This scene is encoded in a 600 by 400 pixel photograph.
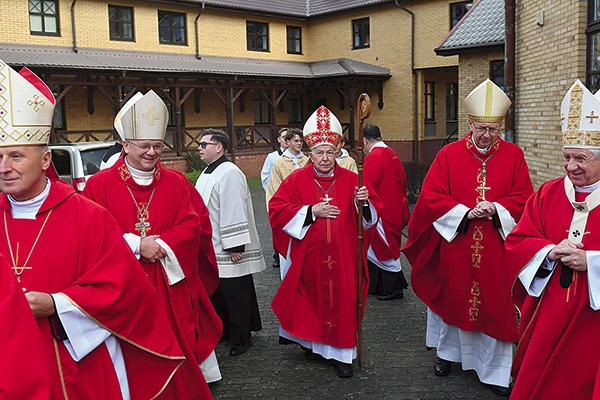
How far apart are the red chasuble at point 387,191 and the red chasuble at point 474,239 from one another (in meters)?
2.26

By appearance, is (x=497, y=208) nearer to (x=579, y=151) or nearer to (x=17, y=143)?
(x=579, y=151)

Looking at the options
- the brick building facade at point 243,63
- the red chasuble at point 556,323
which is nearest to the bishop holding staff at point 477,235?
the red chasuble at point 556,323

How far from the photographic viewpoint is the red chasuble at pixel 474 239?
496cm

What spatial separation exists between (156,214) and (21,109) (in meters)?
1.60

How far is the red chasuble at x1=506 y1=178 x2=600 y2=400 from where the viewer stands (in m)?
3.36

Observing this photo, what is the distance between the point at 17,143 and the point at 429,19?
945 inches

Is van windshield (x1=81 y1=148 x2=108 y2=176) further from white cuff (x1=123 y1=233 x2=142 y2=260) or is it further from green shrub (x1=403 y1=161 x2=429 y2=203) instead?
white cuff (x1=123 y1=233 x2=142 y2=260)

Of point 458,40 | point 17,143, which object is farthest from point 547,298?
point 458,40

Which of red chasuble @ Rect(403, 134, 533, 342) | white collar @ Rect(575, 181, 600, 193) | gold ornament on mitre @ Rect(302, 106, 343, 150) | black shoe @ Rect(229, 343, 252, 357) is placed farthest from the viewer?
black shoe @ Rect(229, 343, 252, 357)

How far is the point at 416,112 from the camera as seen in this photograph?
26.0 m

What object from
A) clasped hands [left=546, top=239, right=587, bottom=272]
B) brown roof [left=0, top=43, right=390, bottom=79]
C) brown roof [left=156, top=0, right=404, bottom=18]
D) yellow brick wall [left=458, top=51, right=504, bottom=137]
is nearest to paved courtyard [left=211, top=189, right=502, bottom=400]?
clasped hands [left=546, top=239, right=587, bottom=272]

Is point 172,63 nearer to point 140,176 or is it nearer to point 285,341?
point 285,341

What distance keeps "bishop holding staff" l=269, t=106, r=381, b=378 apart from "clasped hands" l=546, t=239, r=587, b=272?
2040 millimetres

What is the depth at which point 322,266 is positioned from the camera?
17.6 feet
